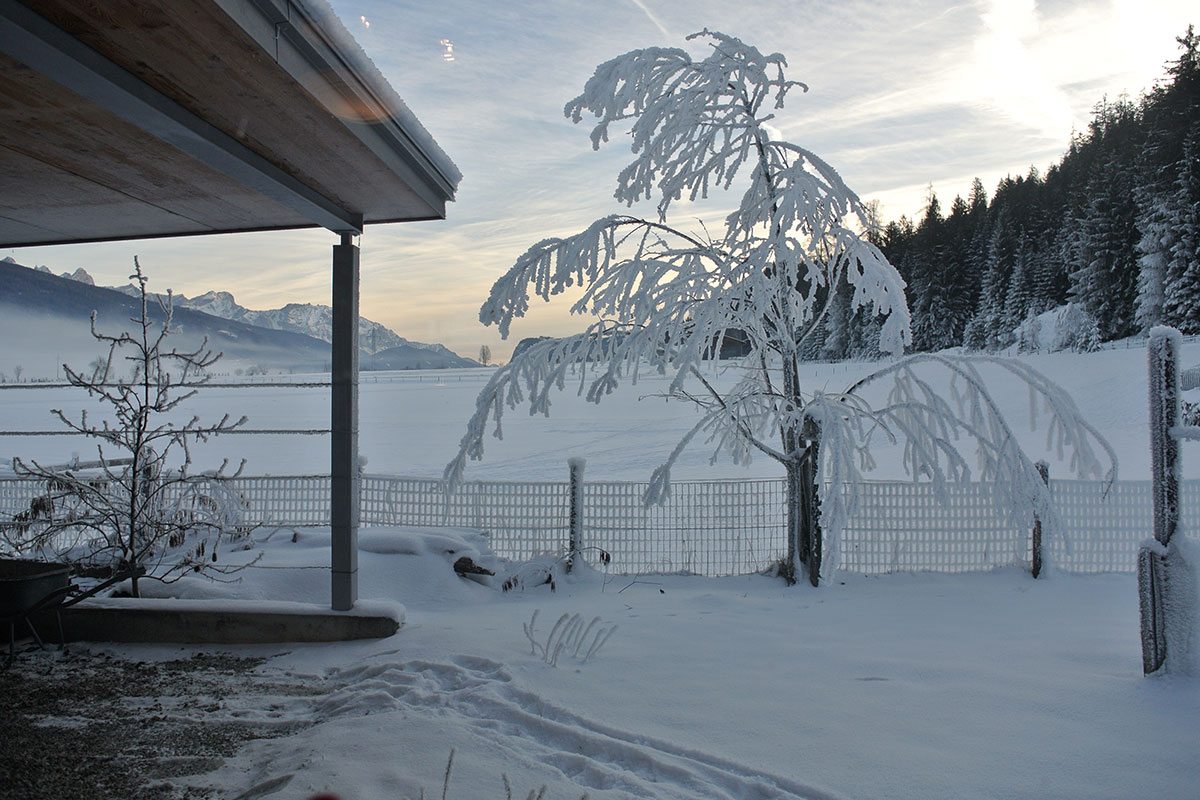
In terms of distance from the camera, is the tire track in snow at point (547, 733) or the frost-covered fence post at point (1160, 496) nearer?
the tire track in snow at point (547, 733)

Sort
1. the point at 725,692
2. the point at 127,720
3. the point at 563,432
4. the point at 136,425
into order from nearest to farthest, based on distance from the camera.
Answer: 1. the point at 127,720
2. the point at 725,692
3. the point at 136,425
4. the point at 563,432

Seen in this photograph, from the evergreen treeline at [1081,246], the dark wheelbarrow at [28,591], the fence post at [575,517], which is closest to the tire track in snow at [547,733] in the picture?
the dark wheelbarrow at [28,591]

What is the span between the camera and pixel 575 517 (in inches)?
252

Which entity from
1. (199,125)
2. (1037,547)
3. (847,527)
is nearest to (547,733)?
(199,125)

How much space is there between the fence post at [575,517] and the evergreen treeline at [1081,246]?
12950 mm

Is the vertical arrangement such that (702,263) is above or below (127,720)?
above

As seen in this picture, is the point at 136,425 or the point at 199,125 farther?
the point at 136,425

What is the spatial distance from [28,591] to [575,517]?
12.6ft

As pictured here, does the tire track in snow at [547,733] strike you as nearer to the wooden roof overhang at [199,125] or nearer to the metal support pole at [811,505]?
the wooden roof overhang at [199,125]

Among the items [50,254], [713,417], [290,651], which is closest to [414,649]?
[290,651]

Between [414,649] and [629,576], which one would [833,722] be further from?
[629,576]

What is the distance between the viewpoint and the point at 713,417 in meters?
6.05

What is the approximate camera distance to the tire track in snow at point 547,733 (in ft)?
7.91

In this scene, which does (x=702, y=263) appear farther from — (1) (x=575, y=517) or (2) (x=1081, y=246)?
(2) (x=1081, y=246)
